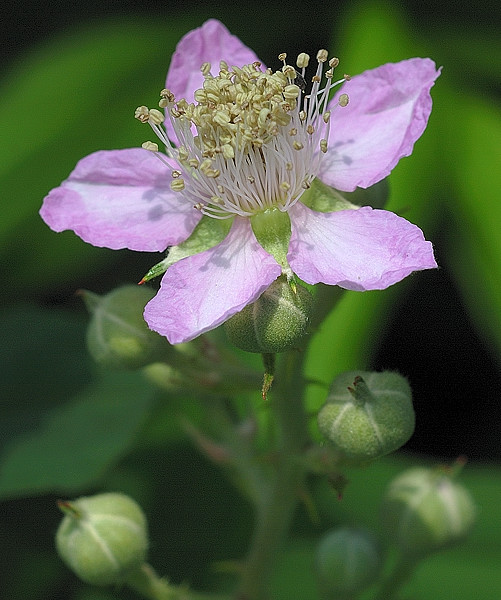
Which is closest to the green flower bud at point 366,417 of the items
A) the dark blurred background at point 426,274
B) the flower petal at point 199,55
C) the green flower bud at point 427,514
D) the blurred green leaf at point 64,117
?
the green flower bud at point 427,514

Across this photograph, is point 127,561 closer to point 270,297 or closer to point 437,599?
point 270,297

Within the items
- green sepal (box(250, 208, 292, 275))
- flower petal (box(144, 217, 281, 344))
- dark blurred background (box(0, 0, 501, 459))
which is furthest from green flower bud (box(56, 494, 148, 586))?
dark blurred background (box(0, 0, 501, 459))

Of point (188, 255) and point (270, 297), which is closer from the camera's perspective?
point (270, 297)

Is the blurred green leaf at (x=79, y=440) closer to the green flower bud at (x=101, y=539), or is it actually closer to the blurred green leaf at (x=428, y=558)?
the green flower bud at (x=101, y=539)

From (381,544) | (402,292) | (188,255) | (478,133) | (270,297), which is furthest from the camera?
(478,133)

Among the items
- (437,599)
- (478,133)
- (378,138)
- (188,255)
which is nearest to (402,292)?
(478,133)
